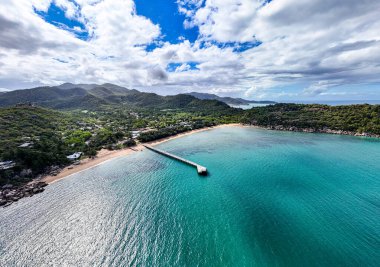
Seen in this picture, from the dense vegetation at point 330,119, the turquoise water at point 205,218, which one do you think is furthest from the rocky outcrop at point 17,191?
the dense vegetation at point 330,119

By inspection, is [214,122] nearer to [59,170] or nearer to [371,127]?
[371,127]

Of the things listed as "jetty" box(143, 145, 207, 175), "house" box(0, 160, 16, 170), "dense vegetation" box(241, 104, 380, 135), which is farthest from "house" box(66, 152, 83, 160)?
"dense vegetation" box(241, 104, 380, 135)

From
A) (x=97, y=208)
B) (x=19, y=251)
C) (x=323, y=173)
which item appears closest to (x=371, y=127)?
(x=323, y=173)

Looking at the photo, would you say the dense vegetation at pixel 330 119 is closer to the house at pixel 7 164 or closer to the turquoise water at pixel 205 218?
the turquoise water at pixel 205 218

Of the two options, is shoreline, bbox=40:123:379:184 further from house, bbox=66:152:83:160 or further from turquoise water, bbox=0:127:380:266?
turquoise water, bbox=0:127:380:266

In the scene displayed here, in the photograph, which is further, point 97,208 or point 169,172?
point 169,172

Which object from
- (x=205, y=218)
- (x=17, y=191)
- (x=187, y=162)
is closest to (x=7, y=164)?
(x=17, y=191)
